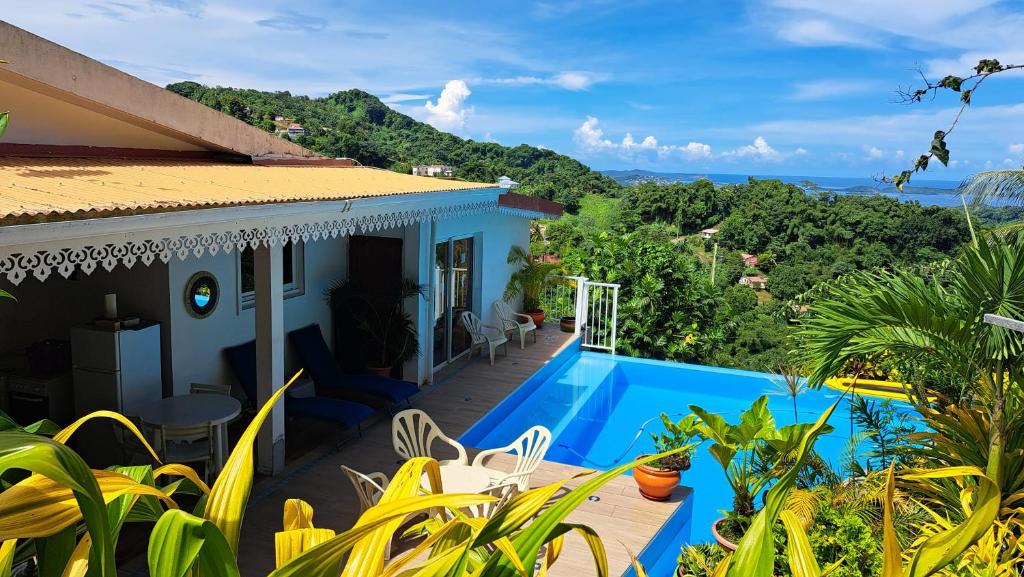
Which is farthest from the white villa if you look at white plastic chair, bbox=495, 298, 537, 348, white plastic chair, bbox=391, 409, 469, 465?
white plastic chair, bbox=495, 298, 537, 348

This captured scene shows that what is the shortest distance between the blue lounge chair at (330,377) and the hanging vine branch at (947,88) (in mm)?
5560

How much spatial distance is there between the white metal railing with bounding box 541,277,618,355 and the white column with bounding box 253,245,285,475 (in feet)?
22.5

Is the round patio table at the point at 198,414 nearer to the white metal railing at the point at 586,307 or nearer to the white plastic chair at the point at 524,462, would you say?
the white plastic chair at the point at 524,462

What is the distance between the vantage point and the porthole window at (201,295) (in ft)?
23.6

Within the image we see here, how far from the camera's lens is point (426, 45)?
62.9m

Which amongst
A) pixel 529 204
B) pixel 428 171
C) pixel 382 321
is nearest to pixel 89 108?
pixel 382 321

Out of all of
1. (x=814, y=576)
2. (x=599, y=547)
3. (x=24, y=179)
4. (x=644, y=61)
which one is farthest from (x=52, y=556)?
(x=644, y=61)

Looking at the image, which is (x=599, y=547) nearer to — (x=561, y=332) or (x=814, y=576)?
(x=814, y=576)

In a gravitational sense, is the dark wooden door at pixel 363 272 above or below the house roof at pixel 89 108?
below

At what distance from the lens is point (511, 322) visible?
1226 cm

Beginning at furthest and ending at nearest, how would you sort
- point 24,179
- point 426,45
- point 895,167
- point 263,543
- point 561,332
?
point 426,45
point 561,332
point 895,167
point 263,543
point 24,179

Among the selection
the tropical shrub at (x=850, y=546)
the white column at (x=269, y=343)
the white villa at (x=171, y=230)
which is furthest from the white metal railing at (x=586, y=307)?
the tropical shrub at (x=850, y=546)

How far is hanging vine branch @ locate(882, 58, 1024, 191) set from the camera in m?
5.18

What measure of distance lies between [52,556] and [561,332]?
12.3 metres
